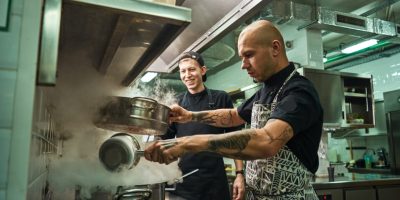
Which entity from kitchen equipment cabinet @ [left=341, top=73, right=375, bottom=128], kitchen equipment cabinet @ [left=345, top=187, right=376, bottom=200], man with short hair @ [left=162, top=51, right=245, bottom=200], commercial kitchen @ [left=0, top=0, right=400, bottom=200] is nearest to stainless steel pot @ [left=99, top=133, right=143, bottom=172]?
commercial kitchen @ [left=0, top=0, right=400, bottom=200]

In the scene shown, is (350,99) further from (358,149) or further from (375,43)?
(358,149)

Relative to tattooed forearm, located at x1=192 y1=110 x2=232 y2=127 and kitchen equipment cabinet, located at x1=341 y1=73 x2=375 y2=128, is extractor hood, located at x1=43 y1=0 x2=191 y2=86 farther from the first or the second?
kitchen equipment cabinet, located at x1=341 y1=73 x2=375 y2=128

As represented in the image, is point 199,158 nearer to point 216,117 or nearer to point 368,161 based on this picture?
point 216,117

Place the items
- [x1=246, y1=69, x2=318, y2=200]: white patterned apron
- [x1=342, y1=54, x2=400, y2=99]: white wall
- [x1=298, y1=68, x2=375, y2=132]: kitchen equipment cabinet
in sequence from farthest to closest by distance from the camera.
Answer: [x1=342, y1=54, x2=400, y2=99]: white wall, [x1=298, y1=68, x2=375, y2=132]: kitchen equipment cabinet, [x1=246, y1=69, x2=318, y2=200]: white patterned apron

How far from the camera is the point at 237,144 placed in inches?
42.3

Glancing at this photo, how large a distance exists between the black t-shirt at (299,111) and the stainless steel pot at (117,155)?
52 cm

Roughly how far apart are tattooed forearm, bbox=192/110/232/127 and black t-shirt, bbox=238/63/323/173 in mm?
360

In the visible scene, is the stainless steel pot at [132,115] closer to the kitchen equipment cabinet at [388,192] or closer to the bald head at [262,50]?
the bald head at [262,50]

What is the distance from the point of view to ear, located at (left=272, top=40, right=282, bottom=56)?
1.36 m

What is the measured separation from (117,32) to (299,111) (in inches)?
26.8

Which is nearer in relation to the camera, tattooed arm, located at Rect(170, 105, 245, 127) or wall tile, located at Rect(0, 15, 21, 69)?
wall tile, located at Rect(0, 15, 21, 69)

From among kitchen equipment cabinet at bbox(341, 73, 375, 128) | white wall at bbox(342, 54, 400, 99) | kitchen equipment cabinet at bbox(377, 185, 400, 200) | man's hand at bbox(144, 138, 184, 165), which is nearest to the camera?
man's hand at bbox(144, 138, 184, 165)

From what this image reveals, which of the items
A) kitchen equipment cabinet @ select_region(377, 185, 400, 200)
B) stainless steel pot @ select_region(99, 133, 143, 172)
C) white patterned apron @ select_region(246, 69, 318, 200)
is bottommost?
kitchen equipment cabinet @ select_region(377, 185, 400, 200)

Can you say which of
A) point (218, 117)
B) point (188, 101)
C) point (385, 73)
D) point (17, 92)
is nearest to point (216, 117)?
point (218, 117)
